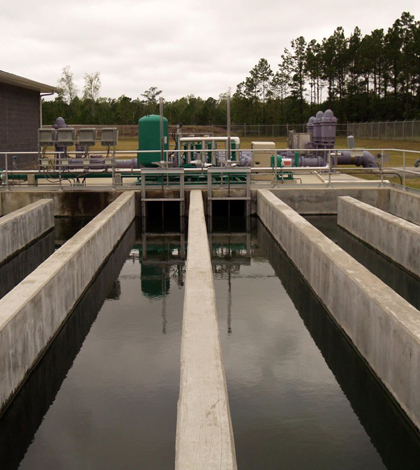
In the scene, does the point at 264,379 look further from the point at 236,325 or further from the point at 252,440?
the point at 236,325

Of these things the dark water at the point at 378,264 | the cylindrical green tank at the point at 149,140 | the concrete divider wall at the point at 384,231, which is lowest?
the dark water at the point at 378,264

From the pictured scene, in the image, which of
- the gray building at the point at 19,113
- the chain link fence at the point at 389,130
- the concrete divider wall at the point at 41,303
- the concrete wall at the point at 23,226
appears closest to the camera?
the concrete divider wall at the point at 41,303

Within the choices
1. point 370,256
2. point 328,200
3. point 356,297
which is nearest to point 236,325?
point 356,297

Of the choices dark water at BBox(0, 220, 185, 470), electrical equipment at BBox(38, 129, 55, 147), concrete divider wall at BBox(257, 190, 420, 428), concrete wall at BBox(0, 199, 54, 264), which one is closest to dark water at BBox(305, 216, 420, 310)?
concrete divider wall at BBox(257, 190, 420, 428)

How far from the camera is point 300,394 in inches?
309

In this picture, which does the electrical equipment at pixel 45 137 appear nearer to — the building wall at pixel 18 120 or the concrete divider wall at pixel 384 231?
the building wall at pixel 18 120

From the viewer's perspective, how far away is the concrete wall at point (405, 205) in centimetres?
1797

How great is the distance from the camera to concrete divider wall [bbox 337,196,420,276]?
1348 cm

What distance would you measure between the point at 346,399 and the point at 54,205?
14212 mm

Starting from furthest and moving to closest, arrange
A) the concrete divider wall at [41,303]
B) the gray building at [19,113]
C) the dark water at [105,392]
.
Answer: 1. the gray building at [19,113]
2. the concrete divider wall at [41,303]
3. the dark water at [105,392]

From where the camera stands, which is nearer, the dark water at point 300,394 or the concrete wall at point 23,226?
the dark water at point 300,394

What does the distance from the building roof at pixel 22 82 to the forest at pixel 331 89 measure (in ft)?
146

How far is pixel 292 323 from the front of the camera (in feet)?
34.9

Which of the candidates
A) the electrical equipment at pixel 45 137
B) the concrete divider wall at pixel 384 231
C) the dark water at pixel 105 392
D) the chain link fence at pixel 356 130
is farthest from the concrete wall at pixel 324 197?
the chain link fence at pixel 356 130
